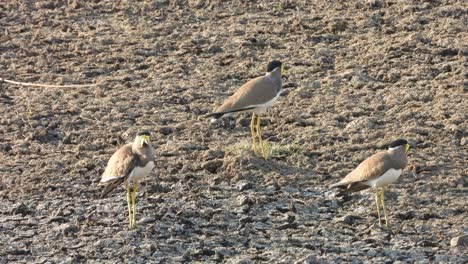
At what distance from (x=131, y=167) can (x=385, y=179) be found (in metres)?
1.80

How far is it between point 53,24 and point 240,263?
5726mm

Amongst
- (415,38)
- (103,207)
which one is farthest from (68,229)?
(415,38)

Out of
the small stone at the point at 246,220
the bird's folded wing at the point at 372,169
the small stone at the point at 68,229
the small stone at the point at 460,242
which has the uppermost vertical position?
the bird's folded wing at the point at 372,169

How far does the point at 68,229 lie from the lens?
26.8 ft

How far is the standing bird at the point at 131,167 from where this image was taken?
26.4ft

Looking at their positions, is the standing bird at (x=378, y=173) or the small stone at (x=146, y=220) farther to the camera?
the small stone at (x=146, y=220)

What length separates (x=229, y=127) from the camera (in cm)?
1001

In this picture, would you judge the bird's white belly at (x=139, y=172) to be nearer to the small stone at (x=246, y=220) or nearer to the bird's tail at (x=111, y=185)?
the bird's tail at (x=111, y=185)

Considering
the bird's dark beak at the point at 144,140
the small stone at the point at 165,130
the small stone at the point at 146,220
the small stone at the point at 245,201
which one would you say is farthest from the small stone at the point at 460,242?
the small stone at the point at 165,130

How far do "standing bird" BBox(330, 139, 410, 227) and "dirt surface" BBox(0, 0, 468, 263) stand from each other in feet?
0.94

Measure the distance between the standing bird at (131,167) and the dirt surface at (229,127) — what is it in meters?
0.28

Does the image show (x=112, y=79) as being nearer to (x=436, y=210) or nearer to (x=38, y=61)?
(x=38, y=61)

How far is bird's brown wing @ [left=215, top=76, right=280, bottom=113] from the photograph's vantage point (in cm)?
921

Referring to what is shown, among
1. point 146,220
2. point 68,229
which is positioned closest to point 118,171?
point 146,220
